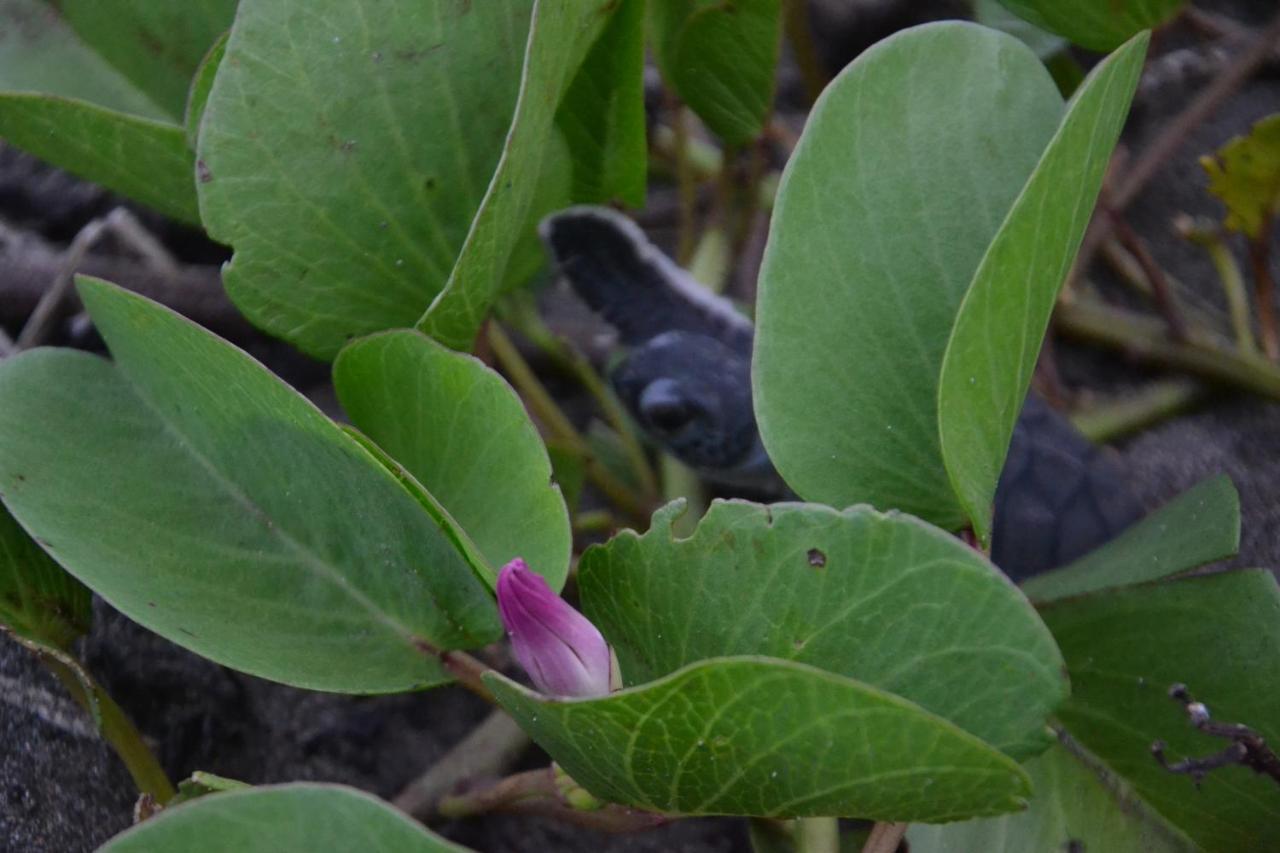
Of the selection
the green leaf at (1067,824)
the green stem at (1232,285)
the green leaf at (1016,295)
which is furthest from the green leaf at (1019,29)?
the green leaf at (1067,824)

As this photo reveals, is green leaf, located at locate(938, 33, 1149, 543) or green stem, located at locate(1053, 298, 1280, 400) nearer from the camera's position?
green leaf, located at locate(938, 33, 1149, 543)

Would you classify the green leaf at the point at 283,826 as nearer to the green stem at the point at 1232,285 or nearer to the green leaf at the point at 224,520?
the green leaf at the point at 224,520

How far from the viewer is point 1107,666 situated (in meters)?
0.50

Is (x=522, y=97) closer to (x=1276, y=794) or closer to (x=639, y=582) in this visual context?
(x=639, y=582)

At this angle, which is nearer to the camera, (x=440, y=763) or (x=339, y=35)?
(x=339, y=35)

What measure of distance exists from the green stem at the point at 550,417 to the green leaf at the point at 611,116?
11 centimetres

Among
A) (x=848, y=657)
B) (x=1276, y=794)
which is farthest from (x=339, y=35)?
(x=1276, y=794)

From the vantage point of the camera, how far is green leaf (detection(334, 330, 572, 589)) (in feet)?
1.36

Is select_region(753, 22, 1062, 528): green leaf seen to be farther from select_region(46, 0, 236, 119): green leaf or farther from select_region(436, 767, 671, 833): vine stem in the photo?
select_region(46, 0, 236, 119): green leaf

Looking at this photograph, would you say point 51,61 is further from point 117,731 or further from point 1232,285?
point 1232,285

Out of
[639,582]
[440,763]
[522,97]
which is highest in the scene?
[522,97]

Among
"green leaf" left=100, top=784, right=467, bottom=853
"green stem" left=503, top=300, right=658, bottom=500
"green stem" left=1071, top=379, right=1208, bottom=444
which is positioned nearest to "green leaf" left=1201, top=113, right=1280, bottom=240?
"green stem" left=1071, top=379, right=1208, bottom=444

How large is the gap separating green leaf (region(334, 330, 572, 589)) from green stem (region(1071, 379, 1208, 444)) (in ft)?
1.66

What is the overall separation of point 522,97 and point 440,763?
0.37 m
